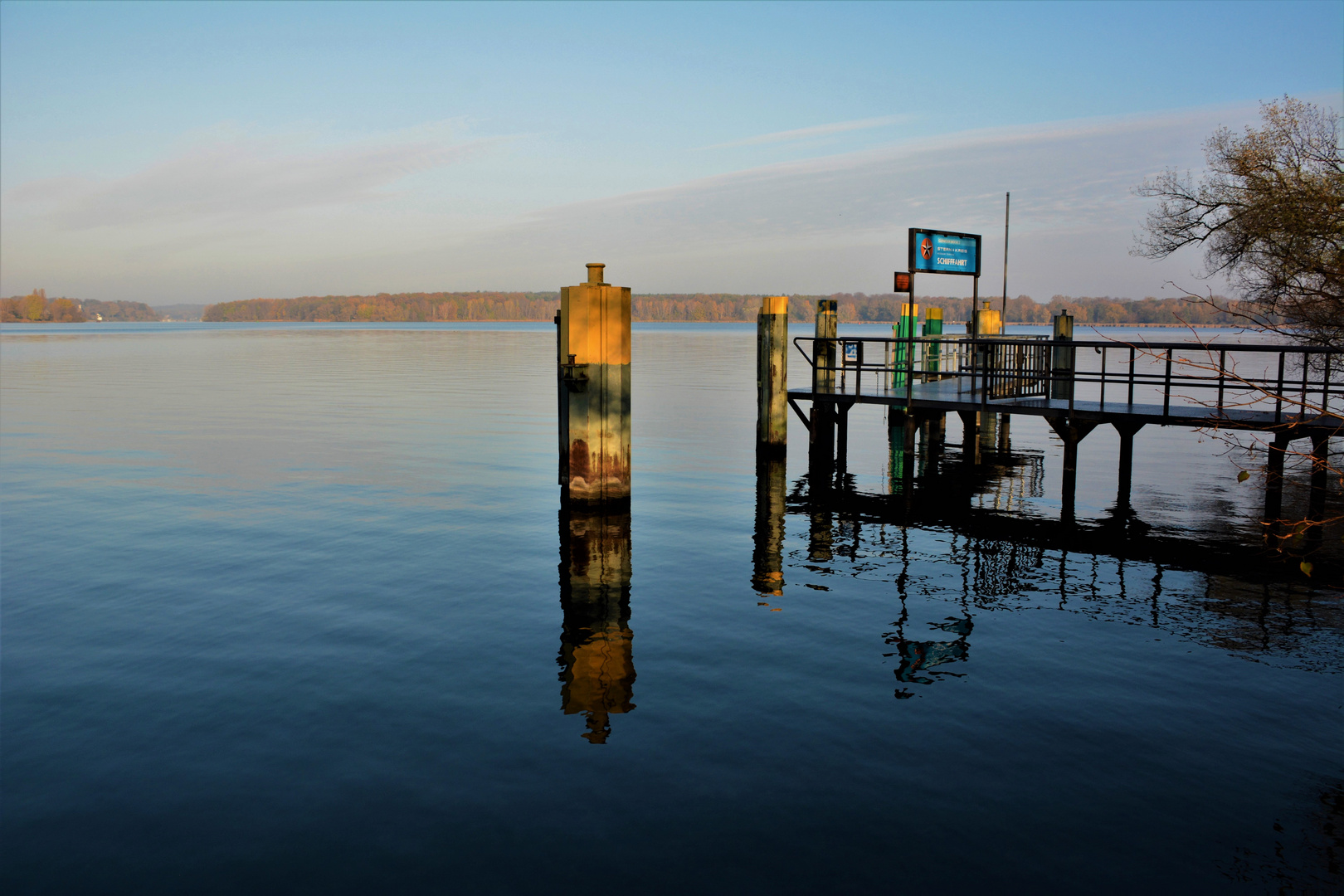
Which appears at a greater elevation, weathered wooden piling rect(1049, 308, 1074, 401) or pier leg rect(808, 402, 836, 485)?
weathered wooden piling rect(1049, 308, 1074, 401)

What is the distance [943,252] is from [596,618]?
13827 mm

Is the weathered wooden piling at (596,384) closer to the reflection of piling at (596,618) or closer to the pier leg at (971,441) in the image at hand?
the reflection of piling at (596,618)

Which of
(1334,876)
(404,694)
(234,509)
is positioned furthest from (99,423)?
(1334,876)

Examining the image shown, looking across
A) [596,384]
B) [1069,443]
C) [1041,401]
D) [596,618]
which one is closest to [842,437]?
[1041,401]

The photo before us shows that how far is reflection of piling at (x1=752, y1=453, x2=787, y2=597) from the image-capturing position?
1347 cm

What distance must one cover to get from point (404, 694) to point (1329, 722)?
7.99 metres

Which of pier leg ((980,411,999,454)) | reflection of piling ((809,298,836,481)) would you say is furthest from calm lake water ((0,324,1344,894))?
pier leg ((980,411,999,454))

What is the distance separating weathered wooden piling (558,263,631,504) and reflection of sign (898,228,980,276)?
7491 mm

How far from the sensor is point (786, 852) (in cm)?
632

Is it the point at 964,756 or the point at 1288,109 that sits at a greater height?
the point at 1288,109

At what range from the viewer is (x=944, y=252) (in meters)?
21.9

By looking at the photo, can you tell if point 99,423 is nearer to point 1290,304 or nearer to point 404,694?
point 404,694

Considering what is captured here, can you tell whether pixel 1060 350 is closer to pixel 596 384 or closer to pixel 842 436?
pixel 842 436

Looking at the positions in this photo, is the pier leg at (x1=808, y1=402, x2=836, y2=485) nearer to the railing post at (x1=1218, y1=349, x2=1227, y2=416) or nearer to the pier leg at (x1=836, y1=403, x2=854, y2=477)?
the pier leg at (x1=836, y1=403, x2=854, y2=477)
